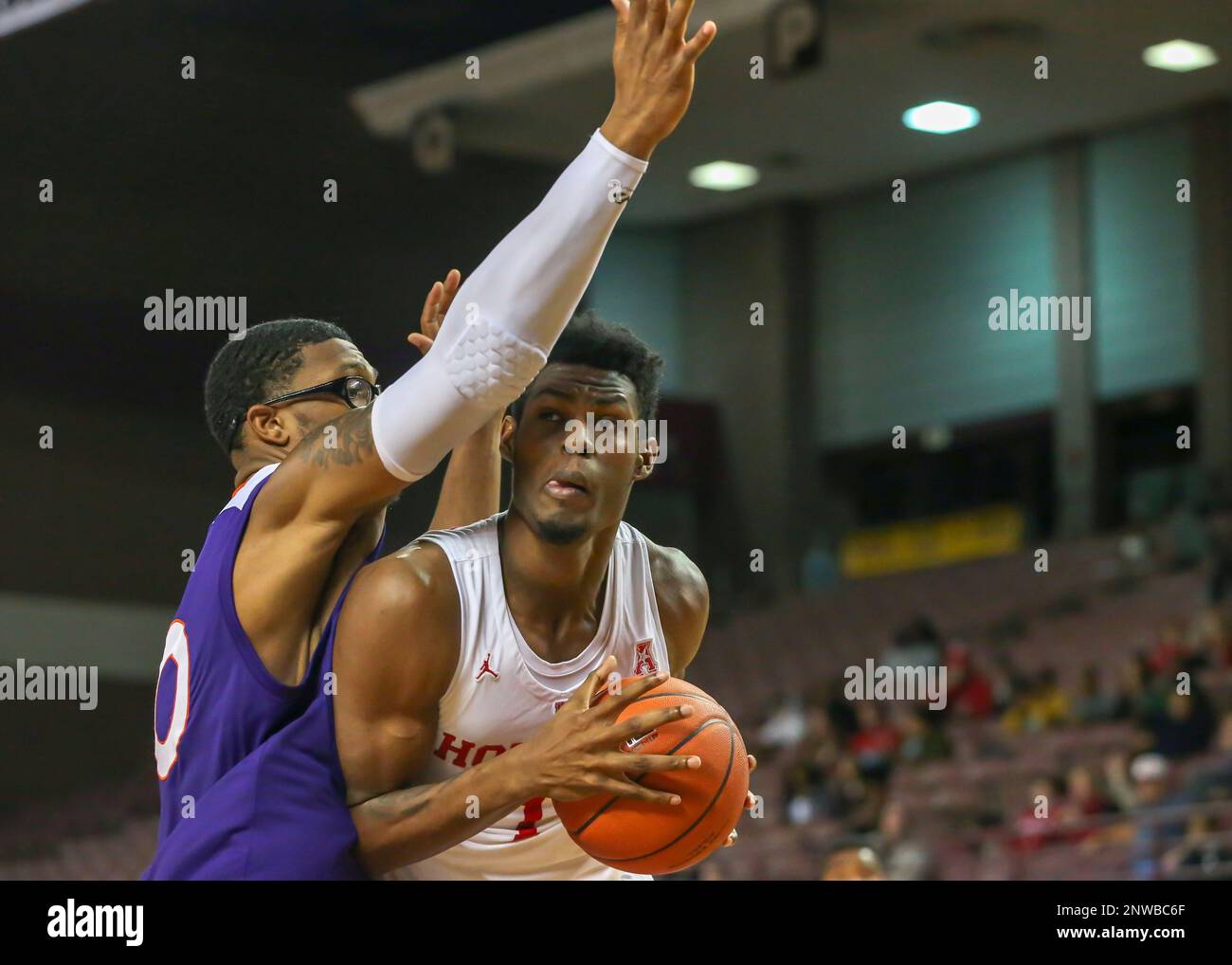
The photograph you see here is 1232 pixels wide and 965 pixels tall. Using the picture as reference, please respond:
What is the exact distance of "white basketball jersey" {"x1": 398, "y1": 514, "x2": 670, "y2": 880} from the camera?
3.14 metres

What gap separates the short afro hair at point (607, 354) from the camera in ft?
10.5

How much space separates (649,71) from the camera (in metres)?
2.66

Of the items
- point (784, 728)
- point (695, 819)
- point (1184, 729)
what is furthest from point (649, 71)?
point (784, 728)

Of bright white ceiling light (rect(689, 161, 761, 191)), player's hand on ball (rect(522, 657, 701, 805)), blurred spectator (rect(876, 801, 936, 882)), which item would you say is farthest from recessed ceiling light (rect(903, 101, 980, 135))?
player's hand on ball (rect(522, 657, 701, 805))

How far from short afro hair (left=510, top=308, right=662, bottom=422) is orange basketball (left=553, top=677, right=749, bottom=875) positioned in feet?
1.99

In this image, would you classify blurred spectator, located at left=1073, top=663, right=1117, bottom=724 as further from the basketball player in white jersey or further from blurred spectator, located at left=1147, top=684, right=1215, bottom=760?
the basketball player in white jersey

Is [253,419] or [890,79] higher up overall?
[890,79]

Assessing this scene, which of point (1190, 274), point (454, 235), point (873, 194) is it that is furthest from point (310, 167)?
point (1190, 274)

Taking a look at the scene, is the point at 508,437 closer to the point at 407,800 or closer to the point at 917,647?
the point at 407,800

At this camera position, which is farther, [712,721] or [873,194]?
[873,194]

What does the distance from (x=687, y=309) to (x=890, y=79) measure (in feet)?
14.8

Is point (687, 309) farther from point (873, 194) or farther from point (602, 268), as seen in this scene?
point (873, 194)

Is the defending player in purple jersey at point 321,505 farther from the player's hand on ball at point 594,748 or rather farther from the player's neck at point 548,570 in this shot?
the player's neck at point 548,570

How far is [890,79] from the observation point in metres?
15.3
